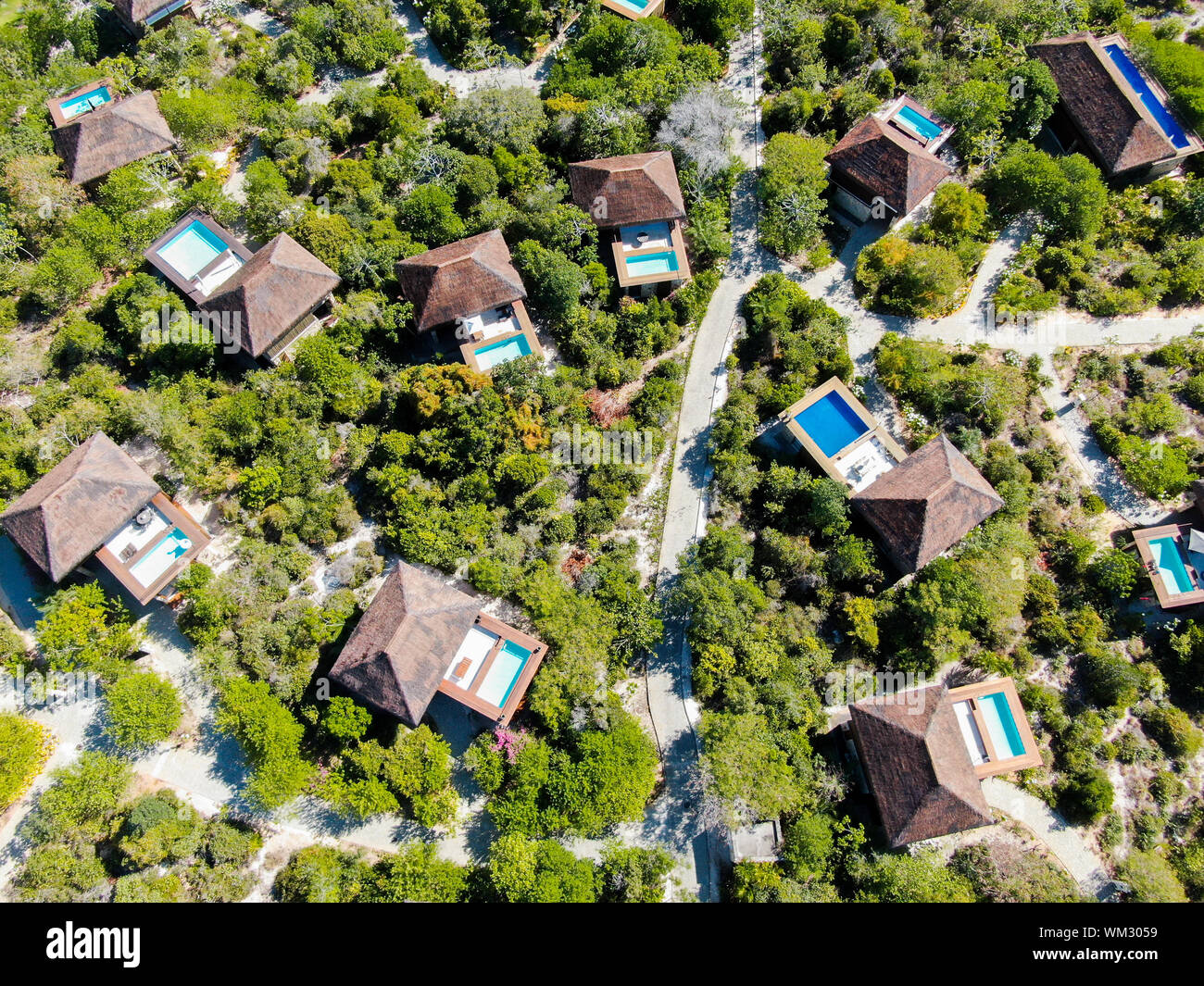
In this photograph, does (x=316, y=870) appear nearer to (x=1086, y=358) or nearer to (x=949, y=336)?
(x=949, y=336)

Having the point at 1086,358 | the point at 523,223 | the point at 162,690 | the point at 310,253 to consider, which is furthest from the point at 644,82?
the point at 162,690

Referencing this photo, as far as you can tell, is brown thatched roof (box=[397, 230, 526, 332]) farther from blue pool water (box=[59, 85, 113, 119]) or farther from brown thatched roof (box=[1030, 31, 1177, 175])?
brown thatched roof (box=[1030, 31, 1177, 175])

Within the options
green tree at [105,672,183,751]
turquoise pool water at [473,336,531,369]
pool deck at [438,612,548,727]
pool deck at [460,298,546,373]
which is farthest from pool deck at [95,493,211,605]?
turquoise pool water at [473,336,531,369]

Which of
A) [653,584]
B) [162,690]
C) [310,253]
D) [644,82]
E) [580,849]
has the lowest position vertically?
[580,849]

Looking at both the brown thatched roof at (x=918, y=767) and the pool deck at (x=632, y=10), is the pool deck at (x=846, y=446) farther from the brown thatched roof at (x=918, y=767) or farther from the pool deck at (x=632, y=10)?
the pool deck at (x=632, y=10)

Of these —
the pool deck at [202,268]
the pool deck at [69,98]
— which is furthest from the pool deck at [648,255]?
the pool deck at [69,98]
